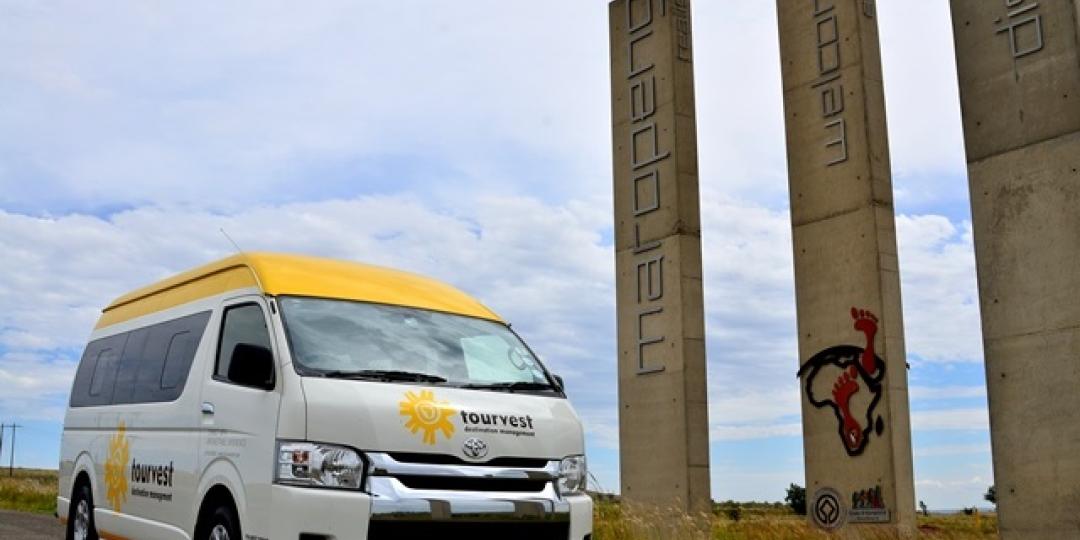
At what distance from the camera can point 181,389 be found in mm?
8281

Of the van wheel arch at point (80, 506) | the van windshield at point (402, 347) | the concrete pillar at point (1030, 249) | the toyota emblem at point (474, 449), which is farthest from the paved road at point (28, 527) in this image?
the concrete pillar at point (1030, 249)

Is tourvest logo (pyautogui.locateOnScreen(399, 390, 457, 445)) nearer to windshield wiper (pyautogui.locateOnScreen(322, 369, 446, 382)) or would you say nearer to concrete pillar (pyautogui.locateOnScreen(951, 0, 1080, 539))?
windshield wiper (pyautogui.locateOnScreen(322, 369, 446, 382))

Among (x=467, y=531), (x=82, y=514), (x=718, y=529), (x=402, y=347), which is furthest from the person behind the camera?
(x=718, y=529)

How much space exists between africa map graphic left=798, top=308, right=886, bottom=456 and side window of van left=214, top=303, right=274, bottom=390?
27.8 ft

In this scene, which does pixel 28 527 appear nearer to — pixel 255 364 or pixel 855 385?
pixel 255 364

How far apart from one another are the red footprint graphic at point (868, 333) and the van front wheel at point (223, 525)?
882 cm

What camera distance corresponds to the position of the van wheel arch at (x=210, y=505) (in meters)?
7.13

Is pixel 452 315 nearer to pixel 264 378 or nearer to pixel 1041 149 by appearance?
pixel 264 378

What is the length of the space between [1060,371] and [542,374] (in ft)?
18.7

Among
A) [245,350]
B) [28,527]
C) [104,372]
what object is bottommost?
[28,527]

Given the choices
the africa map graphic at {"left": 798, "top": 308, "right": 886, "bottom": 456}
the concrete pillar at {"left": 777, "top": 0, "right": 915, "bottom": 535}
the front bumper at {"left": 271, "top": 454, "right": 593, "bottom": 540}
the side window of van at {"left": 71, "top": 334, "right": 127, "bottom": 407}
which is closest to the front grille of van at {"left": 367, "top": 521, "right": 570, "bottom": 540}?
the front bumper at {"left": 271, "top": 454, "right": 593, "bottom": 540}

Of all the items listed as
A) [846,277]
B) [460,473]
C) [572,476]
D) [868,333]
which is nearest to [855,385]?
[868,333]

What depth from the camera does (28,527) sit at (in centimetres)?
1634

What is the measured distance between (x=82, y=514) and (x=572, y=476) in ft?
19.0
